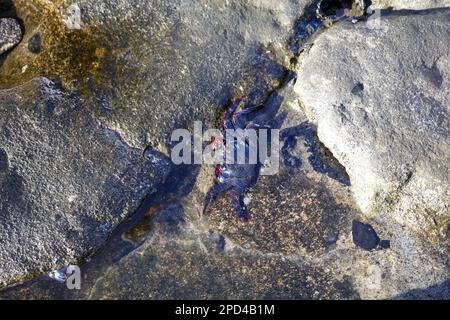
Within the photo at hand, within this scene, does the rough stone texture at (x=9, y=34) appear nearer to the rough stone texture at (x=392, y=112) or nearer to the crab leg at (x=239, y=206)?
the crab leg at (x=239, y=206)

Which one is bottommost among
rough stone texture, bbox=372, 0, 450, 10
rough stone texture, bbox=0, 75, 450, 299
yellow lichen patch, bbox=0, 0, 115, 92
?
rough stone texture, bbox=0, 75, 450, 299

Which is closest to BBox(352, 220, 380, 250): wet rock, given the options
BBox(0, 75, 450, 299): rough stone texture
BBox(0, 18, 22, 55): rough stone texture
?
BBox(0, 75, 450, 299): rough stone texture

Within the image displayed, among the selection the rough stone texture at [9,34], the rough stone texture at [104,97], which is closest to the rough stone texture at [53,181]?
the rough stone texture at [104,97]

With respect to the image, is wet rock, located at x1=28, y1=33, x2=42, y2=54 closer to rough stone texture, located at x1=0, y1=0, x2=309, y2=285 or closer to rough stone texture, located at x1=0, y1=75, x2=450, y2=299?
rough stone texture, located at x1=0, y1=0, x2=309, y2=285

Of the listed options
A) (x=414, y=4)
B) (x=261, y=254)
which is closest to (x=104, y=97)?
(x=261, y=254)

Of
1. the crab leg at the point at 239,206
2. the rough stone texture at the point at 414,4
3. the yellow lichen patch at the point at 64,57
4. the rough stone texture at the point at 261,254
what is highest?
the rough stone texture at the point at 414,4

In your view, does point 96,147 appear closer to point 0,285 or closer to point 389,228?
point 0,285

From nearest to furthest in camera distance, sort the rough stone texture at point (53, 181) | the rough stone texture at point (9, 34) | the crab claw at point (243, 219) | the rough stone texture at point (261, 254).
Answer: the rough stone texture at point (53, 181)
the rough stone texture at point (261, 254)
the crab claw at point (243, 219)
the rough stone texture at point (9, 34)
